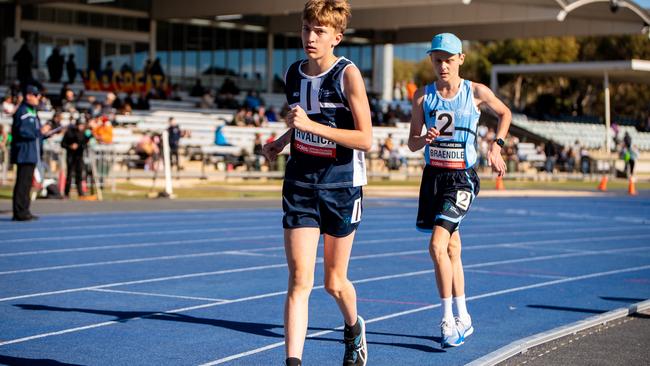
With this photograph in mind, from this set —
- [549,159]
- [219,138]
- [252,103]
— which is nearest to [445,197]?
[219,138]

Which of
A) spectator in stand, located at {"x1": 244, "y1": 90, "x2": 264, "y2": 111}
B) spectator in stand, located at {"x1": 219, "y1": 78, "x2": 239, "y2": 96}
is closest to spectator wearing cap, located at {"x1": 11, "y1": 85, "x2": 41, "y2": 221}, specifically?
spectator in stand, located at {"x1": 244, "y1": 90, "x2": 264, "y2": 111}

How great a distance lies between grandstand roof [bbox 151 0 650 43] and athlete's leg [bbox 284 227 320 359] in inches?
1196

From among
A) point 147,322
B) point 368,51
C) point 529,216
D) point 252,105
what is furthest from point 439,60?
point 368,51

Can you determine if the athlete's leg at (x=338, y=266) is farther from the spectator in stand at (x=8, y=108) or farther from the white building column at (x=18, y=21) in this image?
the white building column at (x=18, y=21)

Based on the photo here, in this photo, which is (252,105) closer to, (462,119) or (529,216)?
(529,216)

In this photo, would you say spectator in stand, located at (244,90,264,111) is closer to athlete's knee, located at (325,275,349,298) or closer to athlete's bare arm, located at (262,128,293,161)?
athlete's bare arm, located at (262,128,293,161)

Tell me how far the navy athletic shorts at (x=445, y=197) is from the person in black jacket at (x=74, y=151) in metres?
15.3

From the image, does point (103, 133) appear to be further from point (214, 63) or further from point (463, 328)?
point (214, 63)

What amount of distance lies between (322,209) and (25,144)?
10.9m

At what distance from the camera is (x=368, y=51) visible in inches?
2446

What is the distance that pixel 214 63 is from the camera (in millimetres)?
53062

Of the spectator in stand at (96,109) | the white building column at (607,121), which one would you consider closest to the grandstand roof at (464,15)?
the white building column at (607,121)

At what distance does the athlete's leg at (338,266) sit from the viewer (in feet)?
19.5

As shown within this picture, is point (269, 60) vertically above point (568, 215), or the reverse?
point (269, 60)
